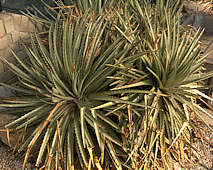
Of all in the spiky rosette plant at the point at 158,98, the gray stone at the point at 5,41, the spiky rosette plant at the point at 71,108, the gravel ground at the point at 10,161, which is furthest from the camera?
the gray stone at the point at 5,41

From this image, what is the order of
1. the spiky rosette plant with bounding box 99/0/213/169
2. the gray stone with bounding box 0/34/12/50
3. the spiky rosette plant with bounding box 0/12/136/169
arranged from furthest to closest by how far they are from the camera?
the gray stone with bounding box 0/34/12/50, the spiky rosette plant with bounding box 99/0/213/169, the spiky rosette plant with bounding box 0/12/136/169

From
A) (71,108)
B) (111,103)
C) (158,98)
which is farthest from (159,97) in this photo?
(71,108)

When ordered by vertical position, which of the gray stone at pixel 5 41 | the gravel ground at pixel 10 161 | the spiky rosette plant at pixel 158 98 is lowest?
the gravel ground at pixel 10 161

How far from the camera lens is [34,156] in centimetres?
239

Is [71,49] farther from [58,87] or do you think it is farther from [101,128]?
[101,128]

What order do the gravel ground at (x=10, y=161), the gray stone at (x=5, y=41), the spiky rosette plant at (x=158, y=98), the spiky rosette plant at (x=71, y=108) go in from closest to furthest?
the spiky rosette plant at (x=71, y=108) → the spiky rosette plant at (x=158, y=98) → the gravel ground at (x=10, y=161) → the gray stone at (x=5, y=41)

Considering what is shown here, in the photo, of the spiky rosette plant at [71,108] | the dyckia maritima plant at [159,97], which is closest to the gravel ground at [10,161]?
the spiky rosette plant at [71,108]

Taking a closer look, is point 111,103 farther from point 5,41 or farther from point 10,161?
point 5,41

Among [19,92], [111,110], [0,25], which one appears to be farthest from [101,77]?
[0,25]

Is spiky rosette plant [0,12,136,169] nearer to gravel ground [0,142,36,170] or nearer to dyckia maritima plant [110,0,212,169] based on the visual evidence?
dyckia maritima plant [110,0,212,169]

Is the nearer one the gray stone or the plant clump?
the plant clump

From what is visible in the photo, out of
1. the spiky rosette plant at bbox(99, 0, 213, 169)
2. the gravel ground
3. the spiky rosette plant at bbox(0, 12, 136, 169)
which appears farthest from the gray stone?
the spiky rosette plant at bbox(99, 0, 213, 169)

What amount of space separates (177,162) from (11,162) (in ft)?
5.16

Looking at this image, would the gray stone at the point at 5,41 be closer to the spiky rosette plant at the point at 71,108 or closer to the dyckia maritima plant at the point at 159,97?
the spiky rosette plant at the point at 71,108
